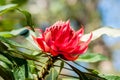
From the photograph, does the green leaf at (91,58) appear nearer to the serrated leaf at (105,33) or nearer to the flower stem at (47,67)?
the serrated leaf at (105,33)

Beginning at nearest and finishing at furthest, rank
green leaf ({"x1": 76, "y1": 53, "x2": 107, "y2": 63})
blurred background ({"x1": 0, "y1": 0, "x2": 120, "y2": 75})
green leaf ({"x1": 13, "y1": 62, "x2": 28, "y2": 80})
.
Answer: green leaf ({"x1": 13, "y1": 62, "x2": 28, "y2": 80}) → green leaf ({"x1": 76, "y1": 53, "x2": 107, "y2": 63}) → blurred background ({"x1": 0, "y1": 0, "x2": 120, "y2": 75})

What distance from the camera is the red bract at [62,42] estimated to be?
48.4 inches

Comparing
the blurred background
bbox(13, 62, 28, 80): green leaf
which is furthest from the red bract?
the blurred background

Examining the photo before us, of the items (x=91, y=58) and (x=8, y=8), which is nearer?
(x=8, y=8)

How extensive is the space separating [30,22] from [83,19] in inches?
221

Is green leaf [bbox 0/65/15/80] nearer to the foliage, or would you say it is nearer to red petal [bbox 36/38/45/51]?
the foliage

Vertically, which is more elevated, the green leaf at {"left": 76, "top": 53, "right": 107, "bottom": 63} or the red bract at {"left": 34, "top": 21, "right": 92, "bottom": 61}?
the green leaf at {"left": 76, "top": 53, "right": 107, "bottom": 63}

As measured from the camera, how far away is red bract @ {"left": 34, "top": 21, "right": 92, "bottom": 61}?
4.03 ft

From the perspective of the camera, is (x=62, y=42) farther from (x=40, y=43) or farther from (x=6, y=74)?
(x=6, y=74)

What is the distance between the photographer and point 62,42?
48.4 inches

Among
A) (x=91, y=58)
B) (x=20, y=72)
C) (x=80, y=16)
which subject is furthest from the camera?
(x=80, y=16)

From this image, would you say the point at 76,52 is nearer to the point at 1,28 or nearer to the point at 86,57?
the point at 86,57

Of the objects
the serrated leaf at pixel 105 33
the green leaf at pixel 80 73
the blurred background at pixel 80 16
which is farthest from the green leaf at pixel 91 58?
the blurred background at pixel 80 16

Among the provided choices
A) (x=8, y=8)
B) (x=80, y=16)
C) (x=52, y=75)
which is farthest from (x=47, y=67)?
(x=80, y=16)
